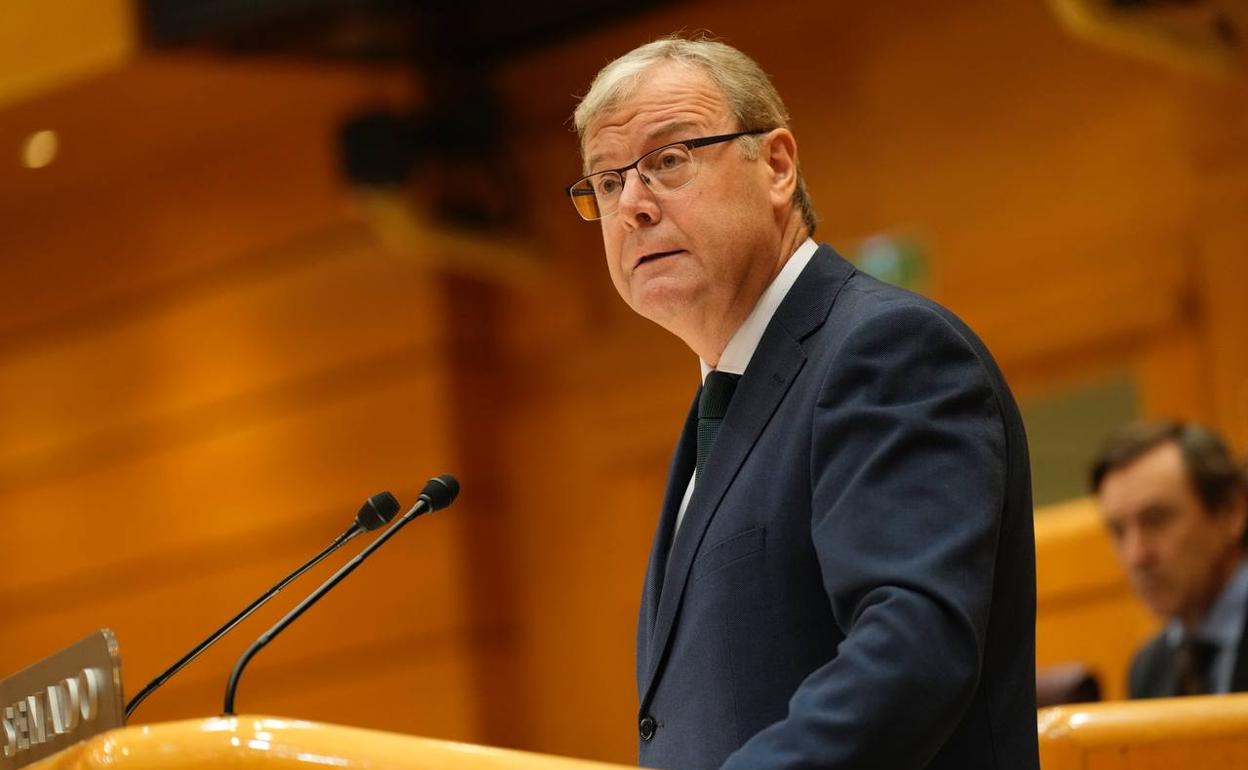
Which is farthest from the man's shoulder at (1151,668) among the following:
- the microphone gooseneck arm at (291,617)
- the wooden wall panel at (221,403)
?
the wooden wall panel at (221,403)

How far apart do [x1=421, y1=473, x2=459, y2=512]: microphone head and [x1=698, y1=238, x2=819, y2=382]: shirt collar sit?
357 millimetres

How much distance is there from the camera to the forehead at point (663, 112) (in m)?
1.94

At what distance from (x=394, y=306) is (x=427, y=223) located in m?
0.63

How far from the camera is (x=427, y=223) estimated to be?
5.82m

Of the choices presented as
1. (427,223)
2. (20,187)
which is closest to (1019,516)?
(427,223)

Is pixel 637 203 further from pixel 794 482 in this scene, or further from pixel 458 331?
pixel 458 331

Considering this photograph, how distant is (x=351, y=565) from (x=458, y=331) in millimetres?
4459

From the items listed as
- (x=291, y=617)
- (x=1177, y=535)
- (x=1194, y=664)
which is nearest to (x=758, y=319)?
(x=291, y=617)

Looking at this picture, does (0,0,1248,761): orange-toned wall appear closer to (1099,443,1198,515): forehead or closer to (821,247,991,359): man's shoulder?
(1099,443,1198,515): forehead

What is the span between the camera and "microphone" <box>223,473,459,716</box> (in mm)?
1694

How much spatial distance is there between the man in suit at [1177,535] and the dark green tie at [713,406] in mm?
1815

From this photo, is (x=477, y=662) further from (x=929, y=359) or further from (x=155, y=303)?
(x=929, y=359)

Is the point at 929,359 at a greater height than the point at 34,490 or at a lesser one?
greater

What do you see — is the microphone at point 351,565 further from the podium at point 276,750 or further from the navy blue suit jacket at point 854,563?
the navy blue suit jacket at point 854,563
